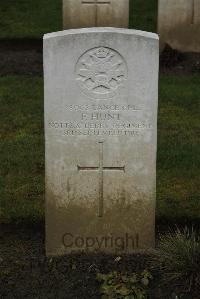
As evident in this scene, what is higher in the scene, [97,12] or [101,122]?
[97,12]

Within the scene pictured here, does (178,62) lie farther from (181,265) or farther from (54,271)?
(181,265)

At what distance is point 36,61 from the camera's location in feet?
34.8

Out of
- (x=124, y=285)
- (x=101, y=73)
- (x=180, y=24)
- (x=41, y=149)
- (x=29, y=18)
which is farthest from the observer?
(x=29, y=18)

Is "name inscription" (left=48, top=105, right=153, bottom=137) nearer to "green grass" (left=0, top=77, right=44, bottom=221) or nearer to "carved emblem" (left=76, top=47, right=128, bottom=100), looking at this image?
"carved emblem" (left=76, top=47, right=128, bottom=100)

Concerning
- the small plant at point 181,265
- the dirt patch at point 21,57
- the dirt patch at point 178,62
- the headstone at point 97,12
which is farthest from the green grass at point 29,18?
the small plant at point 181,265

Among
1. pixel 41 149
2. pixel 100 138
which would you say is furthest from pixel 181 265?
pixel 41 149

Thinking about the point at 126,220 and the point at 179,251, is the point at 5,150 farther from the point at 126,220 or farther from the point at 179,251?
the point at 179,251

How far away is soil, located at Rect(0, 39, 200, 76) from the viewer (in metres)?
10.2

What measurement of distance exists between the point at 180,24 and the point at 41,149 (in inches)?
188

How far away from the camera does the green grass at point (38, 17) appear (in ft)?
40.8

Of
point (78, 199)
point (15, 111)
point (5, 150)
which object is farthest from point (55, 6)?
point (78, 199)

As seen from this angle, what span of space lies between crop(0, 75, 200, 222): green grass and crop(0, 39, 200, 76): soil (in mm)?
394

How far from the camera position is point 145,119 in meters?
4.68

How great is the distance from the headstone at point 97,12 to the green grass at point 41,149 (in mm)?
1472
